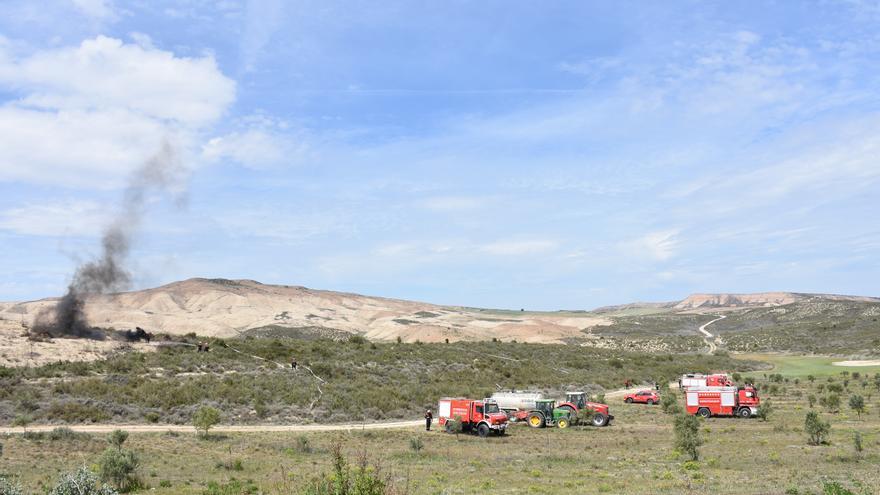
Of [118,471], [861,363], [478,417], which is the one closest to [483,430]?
[478,417]

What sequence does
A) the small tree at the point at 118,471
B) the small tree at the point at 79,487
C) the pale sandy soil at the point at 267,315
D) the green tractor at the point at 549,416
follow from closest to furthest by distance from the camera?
1. the small tree at the point at 79,487
2. the small tree at the point at 118,471
3. the green tractor at the point at 549,416
4. the pale sandy soil at the point at 267,315

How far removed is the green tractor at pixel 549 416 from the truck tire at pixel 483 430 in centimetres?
571

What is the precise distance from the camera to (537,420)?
140 ft

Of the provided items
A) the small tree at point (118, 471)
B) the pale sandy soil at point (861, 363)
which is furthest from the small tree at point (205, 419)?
the pale sandy soil at point (861, 363)

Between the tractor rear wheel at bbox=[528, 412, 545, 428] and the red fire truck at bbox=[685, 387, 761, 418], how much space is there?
38.2 feet

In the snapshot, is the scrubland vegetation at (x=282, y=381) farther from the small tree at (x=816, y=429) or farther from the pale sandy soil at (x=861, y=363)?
the small tree at (x=816, y=429)

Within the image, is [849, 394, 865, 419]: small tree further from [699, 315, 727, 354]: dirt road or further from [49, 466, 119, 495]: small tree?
[699, 315, 727, 354]: dirt road

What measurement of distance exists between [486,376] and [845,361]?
170 ft

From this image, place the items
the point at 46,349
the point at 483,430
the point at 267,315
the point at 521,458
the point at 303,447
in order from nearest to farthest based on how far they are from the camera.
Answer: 1. the point at 521,458
2. the point at 303,447
3. the point at 483,430
4. the point at 46,349
5. the point at 267,315

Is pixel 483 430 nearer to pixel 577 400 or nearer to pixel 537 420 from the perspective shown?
pixel 537 420

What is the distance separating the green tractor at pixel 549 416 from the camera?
42.2 metres

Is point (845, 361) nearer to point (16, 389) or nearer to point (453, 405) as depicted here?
point (453, 405)

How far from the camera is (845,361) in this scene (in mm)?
82875

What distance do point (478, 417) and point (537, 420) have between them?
5834 millimetres
